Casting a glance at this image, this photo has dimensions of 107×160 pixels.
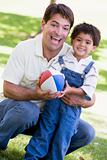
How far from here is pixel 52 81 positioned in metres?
4.11

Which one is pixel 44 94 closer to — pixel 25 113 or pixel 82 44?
pixel 25 113

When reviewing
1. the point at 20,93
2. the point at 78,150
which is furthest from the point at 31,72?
the point at 78,150

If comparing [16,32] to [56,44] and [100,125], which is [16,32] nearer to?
[100,125]

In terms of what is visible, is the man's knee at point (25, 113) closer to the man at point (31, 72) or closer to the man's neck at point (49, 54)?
the man at point (31, 72)

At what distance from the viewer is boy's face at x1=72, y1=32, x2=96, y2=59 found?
4.32m

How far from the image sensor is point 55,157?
14.2 feet

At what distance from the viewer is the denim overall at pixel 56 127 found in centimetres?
428

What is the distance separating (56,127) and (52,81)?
1.50 ft

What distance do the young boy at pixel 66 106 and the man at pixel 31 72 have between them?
0.08 m

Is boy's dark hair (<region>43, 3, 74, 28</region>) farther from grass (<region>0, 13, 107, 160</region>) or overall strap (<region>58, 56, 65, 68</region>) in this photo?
grass (<region>0, 13, 107, 160</region>)

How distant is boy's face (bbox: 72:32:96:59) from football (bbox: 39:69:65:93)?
317mm

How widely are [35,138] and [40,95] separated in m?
0.41

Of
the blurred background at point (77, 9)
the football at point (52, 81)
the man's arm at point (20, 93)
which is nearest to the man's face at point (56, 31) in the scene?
the football at point (52, 81)

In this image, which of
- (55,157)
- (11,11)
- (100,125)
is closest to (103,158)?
(55,157)
